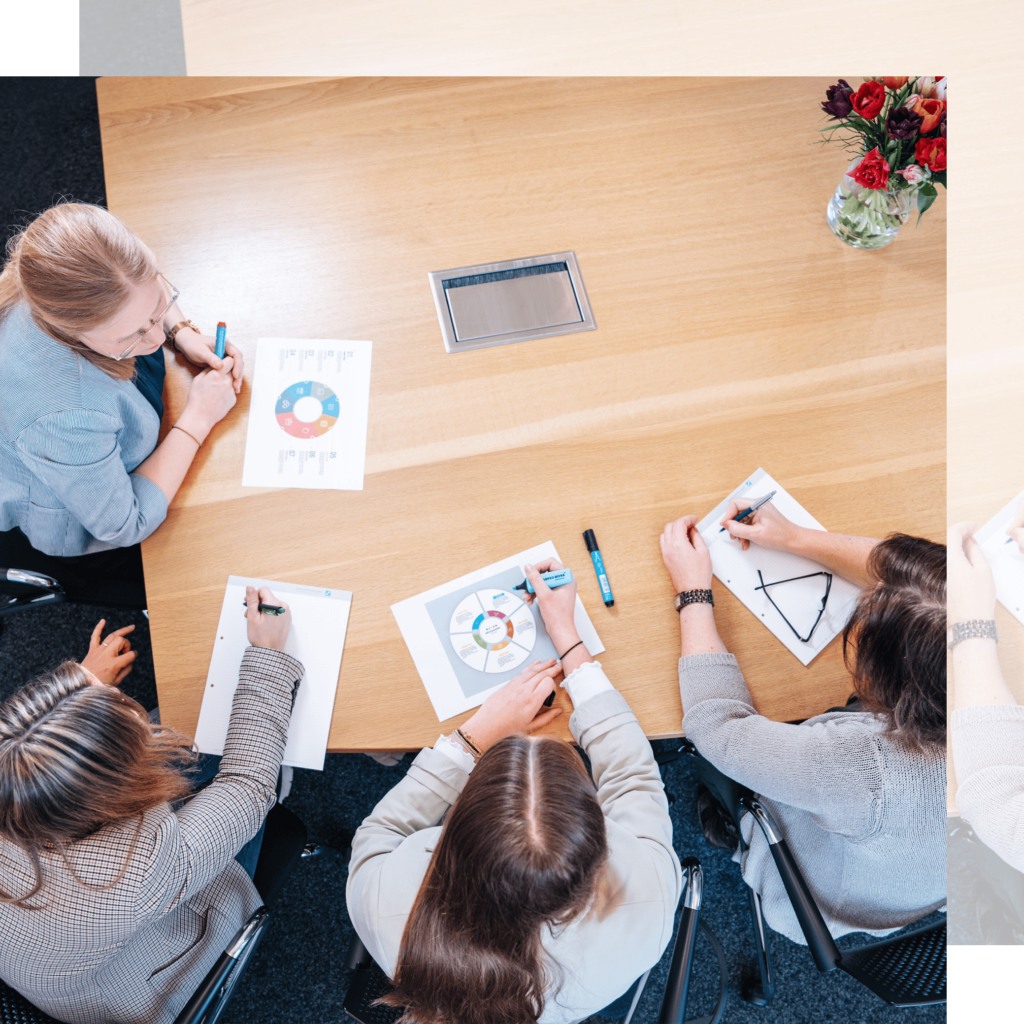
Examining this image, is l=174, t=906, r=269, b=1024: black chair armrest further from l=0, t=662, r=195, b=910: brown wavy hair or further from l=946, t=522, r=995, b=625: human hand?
l=946, t=522, r=995, b=625: human hand

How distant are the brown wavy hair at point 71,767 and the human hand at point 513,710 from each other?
46 centimetres

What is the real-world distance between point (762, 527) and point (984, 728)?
77 cm

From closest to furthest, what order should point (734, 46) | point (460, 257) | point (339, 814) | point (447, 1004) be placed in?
point (447, 1004) → point (734, 46) → point (460, 257) → point (339, 814)

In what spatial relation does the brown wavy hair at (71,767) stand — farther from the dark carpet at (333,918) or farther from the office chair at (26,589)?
the dark carpet at (333,918)

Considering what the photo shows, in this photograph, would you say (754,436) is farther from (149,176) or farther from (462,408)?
(149,176)

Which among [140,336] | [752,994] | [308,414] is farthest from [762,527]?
[752,994]

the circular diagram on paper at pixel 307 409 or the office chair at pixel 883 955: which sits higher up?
the circular diagram on paper at pixel 307 409

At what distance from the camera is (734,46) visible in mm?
1150

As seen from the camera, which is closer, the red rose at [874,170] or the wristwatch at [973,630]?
the wristwatch at [973,630]

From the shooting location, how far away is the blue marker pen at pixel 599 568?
131cm

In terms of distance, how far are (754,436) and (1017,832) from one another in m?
0.91

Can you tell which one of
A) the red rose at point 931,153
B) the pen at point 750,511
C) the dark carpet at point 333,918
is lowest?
the dark carpet at point 333,918

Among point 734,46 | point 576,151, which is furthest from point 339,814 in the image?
point 734,46

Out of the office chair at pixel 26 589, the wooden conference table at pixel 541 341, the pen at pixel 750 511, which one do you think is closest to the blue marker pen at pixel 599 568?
the wooden conference table at pixel 541 341
